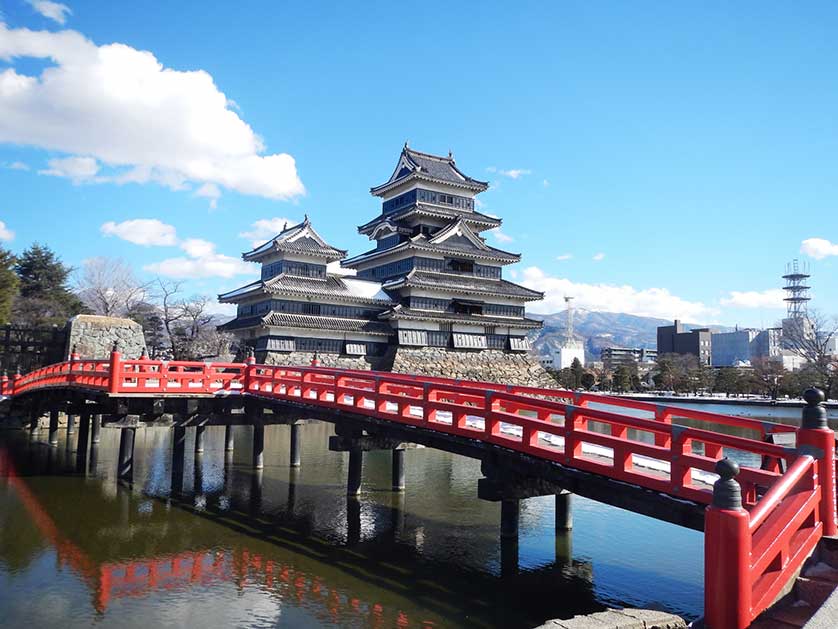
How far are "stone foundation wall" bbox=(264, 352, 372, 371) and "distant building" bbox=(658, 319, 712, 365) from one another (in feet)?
347

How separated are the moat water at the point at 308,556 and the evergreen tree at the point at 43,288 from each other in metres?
32.0

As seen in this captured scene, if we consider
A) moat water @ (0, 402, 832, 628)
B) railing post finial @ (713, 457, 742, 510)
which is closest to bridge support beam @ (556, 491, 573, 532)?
moat water @ (0, 402, 832, 628)

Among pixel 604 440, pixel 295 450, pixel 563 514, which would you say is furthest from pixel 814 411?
pixel 295 450

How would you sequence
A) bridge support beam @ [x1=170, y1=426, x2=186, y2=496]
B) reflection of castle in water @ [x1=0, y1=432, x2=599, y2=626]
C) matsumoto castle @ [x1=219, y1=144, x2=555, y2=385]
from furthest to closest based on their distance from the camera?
matsumoto castle @ [x1=219, y1=144, x2=555, y2=385] < bridge support beam @ [x1=170, y1=426, x2=186, y2=496] < reflection of castle in water @ [x1=0, y1=432, x2=599, y2=626]

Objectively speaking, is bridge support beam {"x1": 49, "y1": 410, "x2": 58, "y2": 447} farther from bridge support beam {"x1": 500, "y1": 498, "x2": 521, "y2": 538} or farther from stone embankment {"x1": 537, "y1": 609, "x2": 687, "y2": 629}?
stone embankment {"x1": 537, "y1": 609, "x2": 687, "y2": 629}

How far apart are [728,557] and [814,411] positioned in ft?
8.15

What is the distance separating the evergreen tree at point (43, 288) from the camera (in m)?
47.1

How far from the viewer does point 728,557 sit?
4734 millimetres

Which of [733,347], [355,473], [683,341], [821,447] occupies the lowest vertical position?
[355,473]

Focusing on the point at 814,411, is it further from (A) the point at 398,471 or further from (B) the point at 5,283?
(B) the point at 5,283

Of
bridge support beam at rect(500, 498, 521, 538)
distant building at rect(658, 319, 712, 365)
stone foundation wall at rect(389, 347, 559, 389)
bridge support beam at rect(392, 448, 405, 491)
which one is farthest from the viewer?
distant building at rect(658, 319, 712, 365)

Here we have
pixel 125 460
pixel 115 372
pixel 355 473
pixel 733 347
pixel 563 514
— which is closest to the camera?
pixel 563 514

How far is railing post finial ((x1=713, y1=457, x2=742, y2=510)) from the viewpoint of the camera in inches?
188

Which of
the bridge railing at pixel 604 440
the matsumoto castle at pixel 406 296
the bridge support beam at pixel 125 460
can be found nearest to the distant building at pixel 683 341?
the matsumoto castle at pixel 406 296
